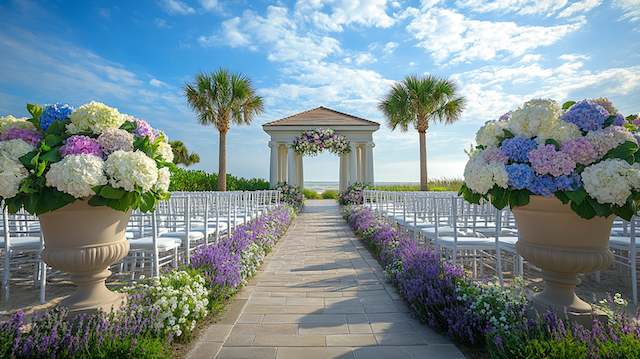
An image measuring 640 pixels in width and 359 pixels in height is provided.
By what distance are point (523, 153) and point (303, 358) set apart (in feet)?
6.99

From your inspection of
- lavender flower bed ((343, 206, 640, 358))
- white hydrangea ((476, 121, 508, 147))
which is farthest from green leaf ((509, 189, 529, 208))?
lavender flower bed ((343, 206, 640, 358))

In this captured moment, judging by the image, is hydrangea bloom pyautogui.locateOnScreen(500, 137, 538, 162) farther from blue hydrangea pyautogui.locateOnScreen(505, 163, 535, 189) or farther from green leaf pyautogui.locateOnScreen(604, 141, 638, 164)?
green leaf pyautogui.locateOnScreen(604, 141, 638, 164)

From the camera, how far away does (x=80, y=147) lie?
8.34 ft

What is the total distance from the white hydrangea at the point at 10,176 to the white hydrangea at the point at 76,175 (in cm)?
21

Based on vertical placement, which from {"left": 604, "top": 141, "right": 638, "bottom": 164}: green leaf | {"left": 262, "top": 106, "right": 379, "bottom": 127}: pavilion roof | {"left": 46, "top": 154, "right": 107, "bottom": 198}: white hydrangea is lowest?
{"left": 46, "top": 154, "right": 107, "bottom": 198}: white hydrangea

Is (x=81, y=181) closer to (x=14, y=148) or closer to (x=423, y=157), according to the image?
(x=14, y=148)

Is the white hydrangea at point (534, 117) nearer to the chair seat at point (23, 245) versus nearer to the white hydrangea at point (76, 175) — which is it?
the white hydrangea at point (76, 175)

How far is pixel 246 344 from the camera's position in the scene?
276 cm

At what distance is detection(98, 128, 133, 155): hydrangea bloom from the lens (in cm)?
265

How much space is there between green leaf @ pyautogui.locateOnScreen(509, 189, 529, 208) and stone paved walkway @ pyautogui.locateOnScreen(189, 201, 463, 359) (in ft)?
3.86

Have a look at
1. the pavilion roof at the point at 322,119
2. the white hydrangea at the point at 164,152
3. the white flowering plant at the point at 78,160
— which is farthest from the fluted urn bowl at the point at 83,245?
the pavilion roof at the point at 322,119

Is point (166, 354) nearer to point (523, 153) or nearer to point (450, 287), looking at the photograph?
point (450, 287)

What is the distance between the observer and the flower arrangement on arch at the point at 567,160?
2189mm

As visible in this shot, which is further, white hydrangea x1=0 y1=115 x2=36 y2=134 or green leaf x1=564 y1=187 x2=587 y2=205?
white hydrangea x1=0 y1=115 x2=36 y2=134
